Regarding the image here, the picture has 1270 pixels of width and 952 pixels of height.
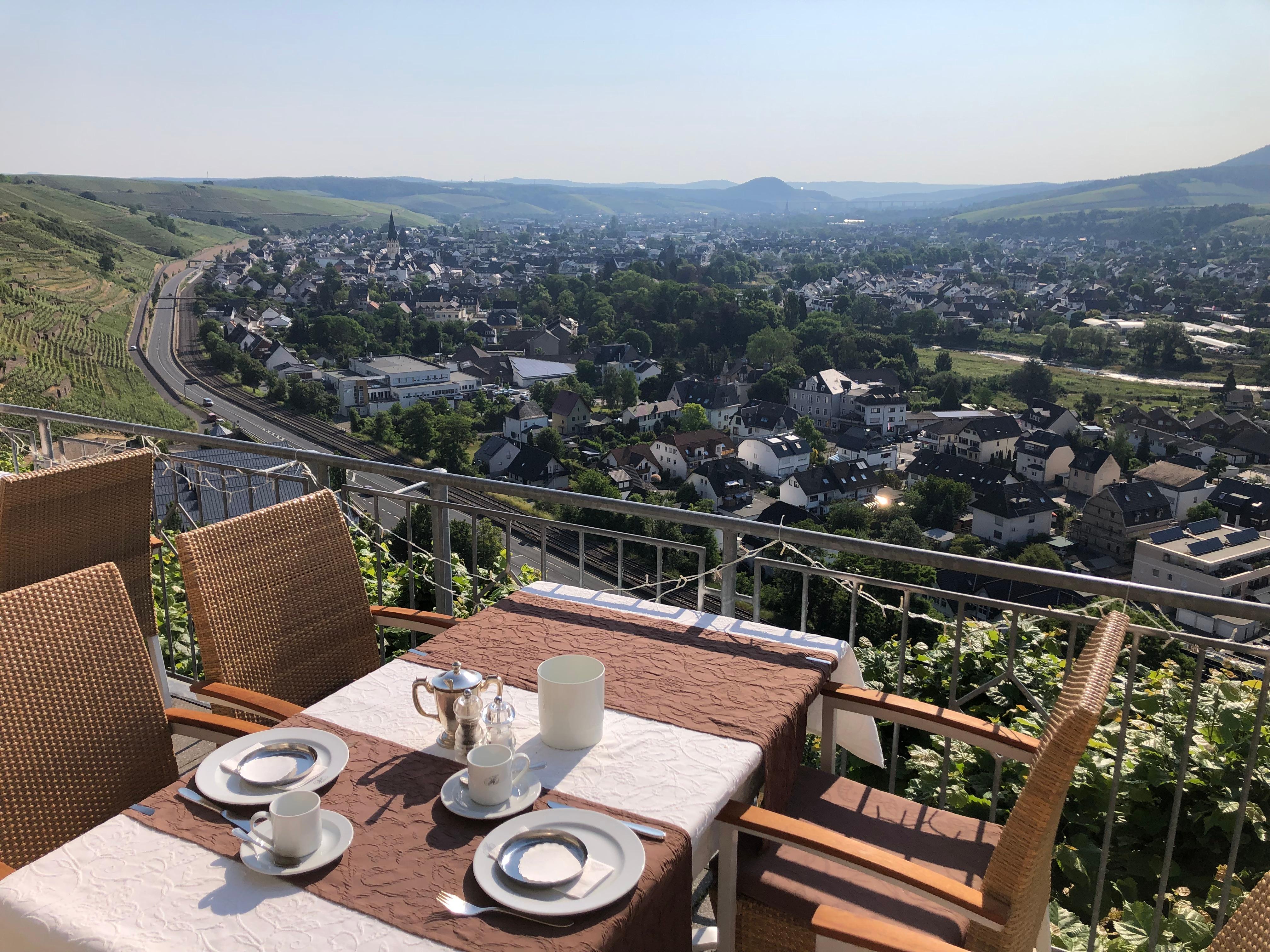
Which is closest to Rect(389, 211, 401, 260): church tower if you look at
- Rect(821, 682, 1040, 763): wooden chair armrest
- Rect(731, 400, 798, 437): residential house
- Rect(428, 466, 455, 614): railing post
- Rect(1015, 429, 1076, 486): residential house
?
Rect(731, 400, 798, 437): residential house

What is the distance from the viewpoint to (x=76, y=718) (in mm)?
1554

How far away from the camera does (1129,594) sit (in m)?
1.77

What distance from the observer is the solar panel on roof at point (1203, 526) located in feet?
83.9

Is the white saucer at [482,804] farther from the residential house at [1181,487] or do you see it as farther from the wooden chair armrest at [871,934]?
the residential house at [1181,487]

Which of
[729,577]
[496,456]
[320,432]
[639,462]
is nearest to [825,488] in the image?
[639,462]

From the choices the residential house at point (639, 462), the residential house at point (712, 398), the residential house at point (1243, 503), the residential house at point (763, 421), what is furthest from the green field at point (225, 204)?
the residential house at point (1243, 503)

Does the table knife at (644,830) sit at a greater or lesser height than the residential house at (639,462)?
greater

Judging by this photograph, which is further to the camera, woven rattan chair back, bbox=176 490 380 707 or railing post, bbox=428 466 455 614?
railing post, bbox=428 466 455 614

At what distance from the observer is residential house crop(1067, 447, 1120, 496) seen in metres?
33.6

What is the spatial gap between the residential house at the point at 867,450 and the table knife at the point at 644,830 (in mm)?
35993

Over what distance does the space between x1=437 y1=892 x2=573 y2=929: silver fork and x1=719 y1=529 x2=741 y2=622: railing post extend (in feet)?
4.03

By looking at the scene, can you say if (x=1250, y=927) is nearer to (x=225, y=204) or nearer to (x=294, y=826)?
(x=294, y=826)

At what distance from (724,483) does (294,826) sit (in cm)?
3453

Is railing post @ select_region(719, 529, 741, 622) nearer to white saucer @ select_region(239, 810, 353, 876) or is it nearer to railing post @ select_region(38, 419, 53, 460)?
white saucer @ select_region(239, 810, 353, 876)
